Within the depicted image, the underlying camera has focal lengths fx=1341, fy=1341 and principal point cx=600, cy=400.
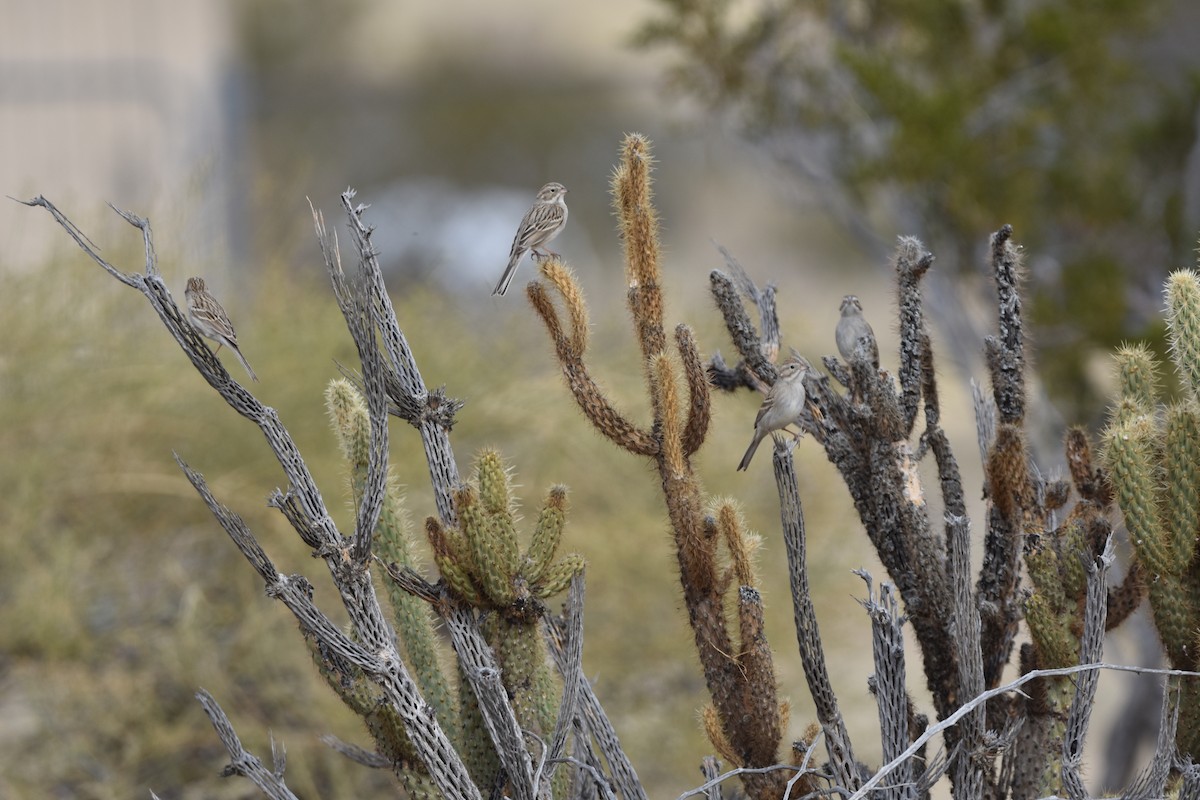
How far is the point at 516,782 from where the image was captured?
5.47 ft

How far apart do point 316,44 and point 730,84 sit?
14.8 metres

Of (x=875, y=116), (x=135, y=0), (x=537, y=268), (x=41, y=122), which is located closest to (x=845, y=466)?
(x=537, y=268)

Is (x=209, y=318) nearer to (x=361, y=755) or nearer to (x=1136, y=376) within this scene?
(x=361, y=755)

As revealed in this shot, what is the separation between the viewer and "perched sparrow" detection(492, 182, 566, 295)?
1860mm

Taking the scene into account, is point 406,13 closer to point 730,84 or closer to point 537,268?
point 730,84

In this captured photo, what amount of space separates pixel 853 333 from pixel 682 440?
34 cm

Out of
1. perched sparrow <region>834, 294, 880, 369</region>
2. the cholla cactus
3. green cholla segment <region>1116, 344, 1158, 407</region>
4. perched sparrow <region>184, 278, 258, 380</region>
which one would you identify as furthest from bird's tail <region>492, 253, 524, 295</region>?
green cholla segment <region>1116, 344, 1158, 407</region>

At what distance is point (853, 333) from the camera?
1.98 m

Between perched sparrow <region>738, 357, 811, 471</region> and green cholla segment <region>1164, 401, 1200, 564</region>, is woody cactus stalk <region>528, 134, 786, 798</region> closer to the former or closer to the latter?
perched sparrow <region>738, 357, 811, 471</region>

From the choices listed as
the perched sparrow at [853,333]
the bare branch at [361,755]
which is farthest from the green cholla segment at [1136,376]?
the bare branch at [361,755]

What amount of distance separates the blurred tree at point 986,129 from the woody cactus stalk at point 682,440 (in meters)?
2.77

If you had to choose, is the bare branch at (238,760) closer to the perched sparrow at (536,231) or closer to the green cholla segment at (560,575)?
the green cholla segment at (560,575)

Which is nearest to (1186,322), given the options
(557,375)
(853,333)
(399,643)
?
(853,333)

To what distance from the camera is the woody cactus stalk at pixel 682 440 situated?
1788mm
